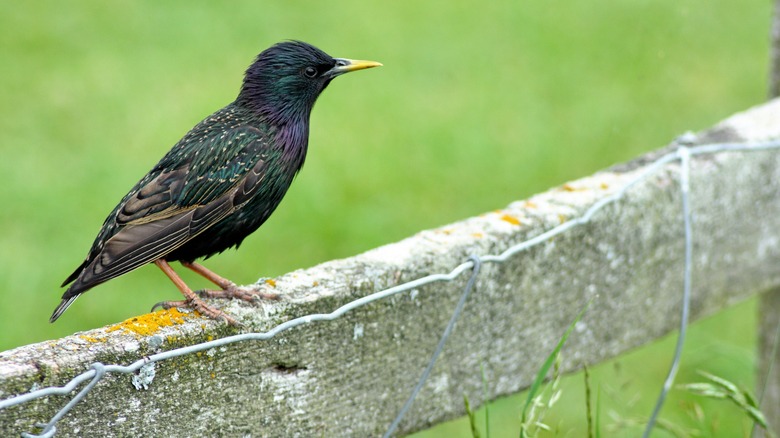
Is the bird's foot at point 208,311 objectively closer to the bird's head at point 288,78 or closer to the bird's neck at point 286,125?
the bird's neck at point 286,125

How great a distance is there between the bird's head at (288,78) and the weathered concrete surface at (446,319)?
1.87 feet

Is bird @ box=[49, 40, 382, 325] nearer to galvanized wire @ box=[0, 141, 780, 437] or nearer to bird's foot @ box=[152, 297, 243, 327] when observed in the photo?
bird's foot @ box=[152, 297, 243, 327]

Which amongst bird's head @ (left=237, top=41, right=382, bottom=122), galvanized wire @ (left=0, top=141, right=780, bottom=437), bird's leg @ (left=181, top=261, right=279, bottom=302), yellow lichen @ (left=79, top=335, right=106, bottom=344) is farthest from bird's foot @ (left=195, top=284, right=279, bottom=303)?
bird's head @ (left=237, top=41, right=382, bottom=122)

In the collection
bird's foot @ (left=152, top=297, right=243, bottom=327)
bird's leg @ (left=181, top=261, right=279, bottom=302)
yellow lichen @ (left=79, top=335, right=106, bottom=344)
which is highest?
bird's leg @ (left=181, top=261, right=279, bottom=302)

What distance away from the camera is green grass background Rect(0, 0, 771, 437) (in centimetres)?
544

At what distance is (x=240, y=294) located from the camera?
2414 millimetres

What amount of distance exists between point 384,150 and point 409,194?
0.48 meters

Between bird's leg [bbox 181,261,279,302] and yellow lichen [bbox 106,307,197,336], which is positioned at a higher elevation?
bird's leg [bbox 181,261,279,302]

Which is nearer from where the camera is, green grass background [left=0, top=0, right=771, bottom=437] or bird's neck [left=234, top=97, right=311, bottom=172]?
bird's neck [left=234, top=97, right=311, bottom=172]

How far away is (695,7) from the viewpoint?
26.0 feet

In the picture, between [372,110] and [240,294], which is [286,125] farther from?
[372,110]

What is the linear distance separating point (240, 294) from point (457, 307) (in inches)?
20.8

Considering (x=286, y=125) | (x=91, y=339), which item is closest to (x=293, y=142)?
(x=286, y=125)

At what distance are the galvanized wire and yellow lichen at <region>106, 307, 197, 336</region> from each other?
0.32 ft
